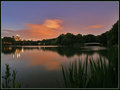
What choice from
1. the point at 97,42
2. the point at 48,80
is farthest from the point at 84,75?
the point at 97,42

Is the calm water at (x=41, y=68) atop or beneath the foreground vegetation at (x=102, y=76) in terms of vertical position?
beneath

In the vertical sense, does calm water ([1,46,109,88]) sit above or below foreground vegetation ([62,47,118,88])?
below

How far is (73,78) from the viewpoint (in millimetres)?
1086

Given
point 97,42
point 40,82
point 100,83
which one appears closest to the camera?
point 100,83

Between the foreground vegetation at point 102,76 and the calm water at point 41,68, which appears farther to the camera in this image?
the calm water at point 41,68

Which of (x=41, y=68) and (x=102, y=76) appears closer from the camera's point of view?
(x=102, y=76)

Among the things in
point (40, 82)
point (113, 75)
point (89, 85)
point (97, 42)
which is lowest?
point (40, 82)

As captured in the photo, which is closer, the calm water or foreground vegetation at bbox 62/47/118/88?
foreground vegetation at bbox 62/47/118/88

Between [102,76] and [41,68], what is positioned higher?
[102,76]

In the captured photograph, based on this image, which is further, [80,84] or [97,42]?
[97,42]

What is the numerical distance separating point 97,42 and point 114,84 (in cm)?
511

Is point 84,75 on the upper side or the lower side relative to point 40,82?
upper

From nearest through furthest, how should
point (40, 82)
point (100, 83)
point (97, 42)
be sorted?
point (100, 83)
point (40, 82)
point (97, 42)

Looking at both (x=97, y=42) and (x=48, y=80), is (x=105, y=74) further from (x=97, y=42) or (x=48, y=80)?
(x=97, y=42)
